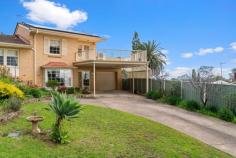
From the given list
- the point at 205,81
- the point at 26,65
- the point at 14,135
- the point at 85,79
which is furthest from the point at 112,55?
the point at 14,135

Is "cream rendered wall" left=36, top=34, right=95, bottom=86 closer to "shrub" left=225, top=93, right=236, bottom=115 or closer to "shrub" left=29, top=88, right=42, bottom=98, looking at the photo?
"shrub" left=29, top=88, right=42, bottom=98

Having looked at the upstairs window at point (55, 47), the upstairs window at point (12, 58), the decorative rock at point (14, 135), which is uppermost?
the upstairs window at point (55, 47)

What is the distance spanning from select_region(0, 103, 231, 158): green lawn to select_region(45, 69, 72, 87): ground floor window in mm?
13307

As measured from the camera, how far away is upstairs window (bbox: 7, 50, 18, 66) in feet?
68.0

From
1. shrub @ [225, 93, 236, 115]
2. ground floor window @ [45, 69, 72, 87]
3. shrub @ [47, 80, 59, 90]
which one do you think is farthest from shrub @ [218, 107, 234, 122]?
ground floor window @ [45, 69, 72, 87]

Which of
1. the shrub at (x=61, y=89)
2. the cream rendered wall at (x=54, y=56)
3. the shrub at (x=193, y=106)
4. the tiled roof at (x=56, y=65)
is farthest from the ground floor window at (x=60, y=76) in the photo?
the shrub at (x=193, y=106)

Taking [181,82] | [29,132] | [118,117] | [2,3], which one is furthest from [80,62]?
[29,132]

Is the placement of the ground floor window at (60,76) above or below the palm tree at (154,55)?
below

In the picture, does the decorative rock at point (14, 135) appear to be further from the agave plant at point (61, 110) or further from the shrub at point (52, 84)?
the shrub at point (52, 84)

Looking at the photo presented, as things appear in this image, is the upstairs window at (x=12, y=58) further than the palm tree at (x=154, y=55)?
No

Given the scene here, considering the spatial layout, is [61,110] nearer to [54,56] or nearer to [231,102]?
[231,102]

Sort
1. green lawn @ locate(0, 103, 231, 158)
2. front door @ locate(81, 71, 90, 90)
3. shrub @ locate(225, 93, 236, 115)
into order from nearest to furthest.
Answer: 1. green lawn @ locate(0, 103, 231, 158)
2. shrub @ locate(225, 93, 236, 115)
3. front door @ locate(81, 71, 90, 90)

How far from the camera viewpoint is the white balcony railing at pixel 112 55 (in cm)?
2299

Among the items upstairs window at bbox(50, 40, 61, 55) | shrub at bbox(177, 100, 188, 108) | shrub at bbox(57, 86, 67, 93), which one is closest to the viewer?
shrub at bbox(177, 100, 188, 108)
